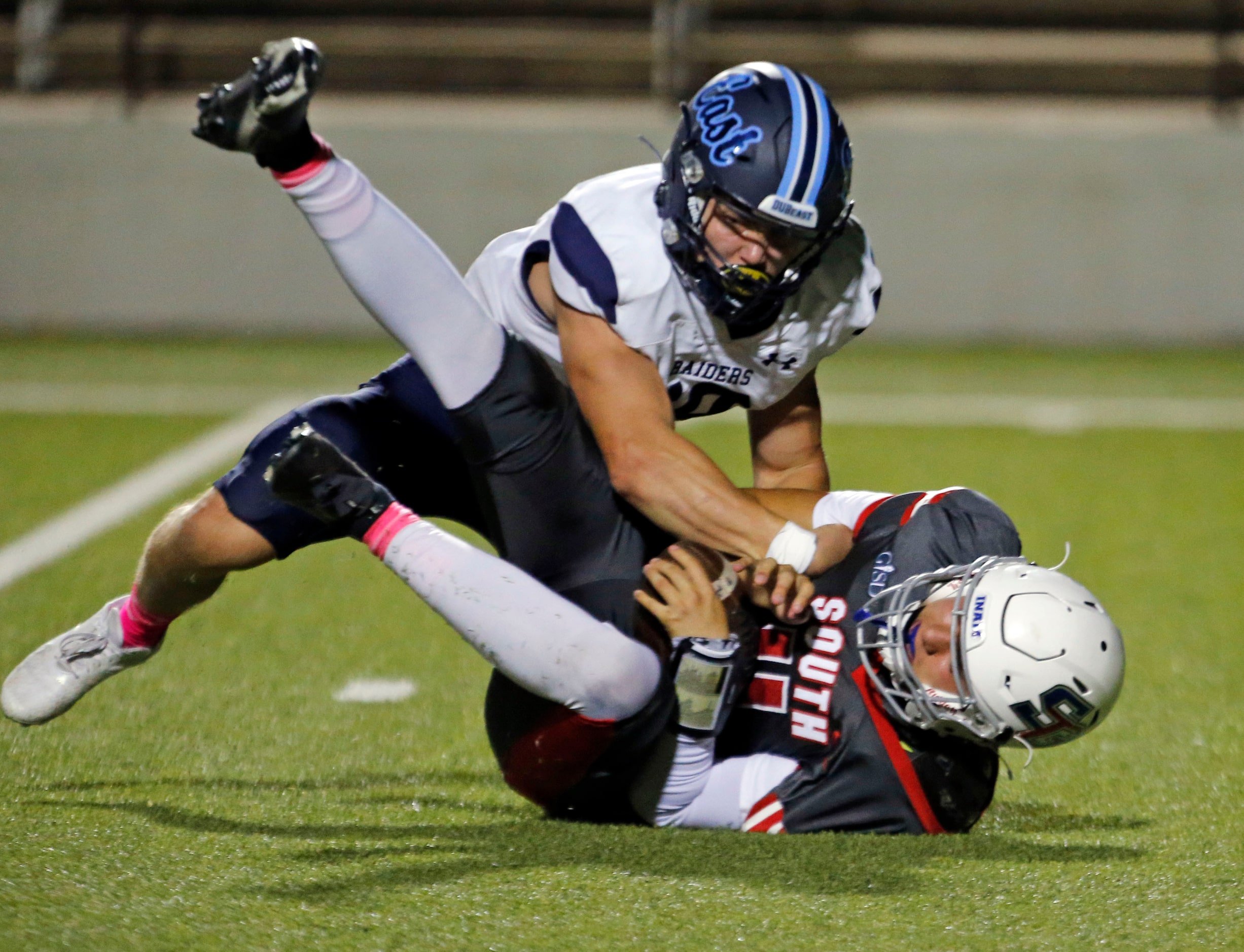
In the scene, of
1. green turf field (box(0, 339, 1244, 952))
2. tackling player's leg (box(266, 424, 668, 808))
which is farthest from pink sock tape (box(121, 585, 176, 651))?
tackling player's leg (box(266, 424, 668, 808))

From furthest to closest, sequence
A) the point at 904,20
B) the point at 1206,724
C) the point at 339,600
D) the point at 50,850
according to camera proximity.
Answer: the point at 904,20 → the point at 339,600 → the point at 1206,724 → the point at 50,850

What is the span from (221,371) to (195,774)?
16.7 feet

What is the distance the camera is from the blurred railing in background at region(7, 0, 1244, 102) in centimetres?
905

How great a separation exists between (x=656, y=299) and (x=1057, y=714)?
2.93ft

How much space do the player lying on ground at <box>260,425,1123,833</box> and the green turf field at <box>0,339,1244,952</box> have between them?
0.07m

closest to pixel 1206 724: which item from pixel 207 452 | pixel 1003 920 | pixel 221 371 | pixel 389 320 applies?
pixel 1003 920

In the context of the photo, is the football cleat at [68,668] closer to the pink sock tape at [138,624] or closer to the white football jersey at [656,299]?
the pink sock tape at [138,624]

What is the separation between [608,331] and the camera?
252 cm

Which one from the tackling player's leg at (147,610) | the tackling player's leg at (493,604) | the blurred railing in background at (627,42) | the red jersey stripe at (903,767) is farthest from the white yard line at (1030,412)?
the tackling player's leg at (493,604)

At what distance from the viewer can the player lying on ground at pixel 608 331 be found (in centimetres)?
227

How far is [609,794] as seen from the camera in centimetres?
232

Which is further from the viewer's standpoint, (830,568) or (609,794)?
(830,568)

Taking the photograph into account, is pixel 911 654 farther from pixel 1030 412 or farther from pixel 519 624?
pixel 1030 412

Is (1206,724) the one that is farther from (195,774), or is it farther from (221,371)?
(221,371)
